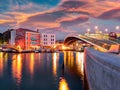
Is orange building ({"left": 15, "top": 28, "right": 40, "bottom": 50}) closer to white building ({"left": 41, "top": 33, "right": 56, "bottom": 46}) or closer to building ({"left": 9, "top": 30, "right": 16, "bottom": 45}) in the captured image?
building ({"left": 9, "top": 30, "right": 16, "bottom": 45})

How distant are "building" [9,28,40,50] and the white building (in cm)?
686

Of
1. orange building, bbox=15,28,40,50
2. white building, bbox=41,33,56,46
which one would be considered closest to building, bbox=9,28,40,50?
orange building, bbox=15,28,40,50

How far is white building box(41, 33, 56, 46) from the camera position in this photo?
163 metres

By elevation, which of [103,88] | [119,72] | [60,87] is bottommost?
[60,87]

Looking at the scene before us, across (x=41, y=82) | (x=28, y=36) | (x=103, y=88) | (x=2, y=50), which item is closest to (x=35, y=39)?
(x=28, y=36)

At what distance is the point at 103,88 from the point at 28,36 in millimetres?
141353

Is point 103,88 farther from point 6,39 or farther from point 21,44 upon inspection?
point 6,39

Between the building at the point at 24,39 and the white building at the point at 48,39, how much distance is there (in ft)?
22.5

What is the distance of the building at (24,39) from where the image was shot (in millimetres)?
150250

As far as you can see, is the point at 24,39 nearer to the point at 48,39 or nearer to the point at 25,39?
the point at 25,39

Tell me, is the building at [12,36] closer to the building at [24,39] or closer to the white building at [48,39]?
the building at [24,39]

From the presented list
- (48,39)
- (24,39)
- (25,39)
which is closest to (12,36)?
(24,39)

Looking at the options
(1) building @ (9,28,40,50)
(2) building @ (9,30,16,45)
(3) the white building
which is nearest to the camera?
(1) building @ (9,28,40,50)

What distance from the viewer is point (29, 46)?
499 feet
